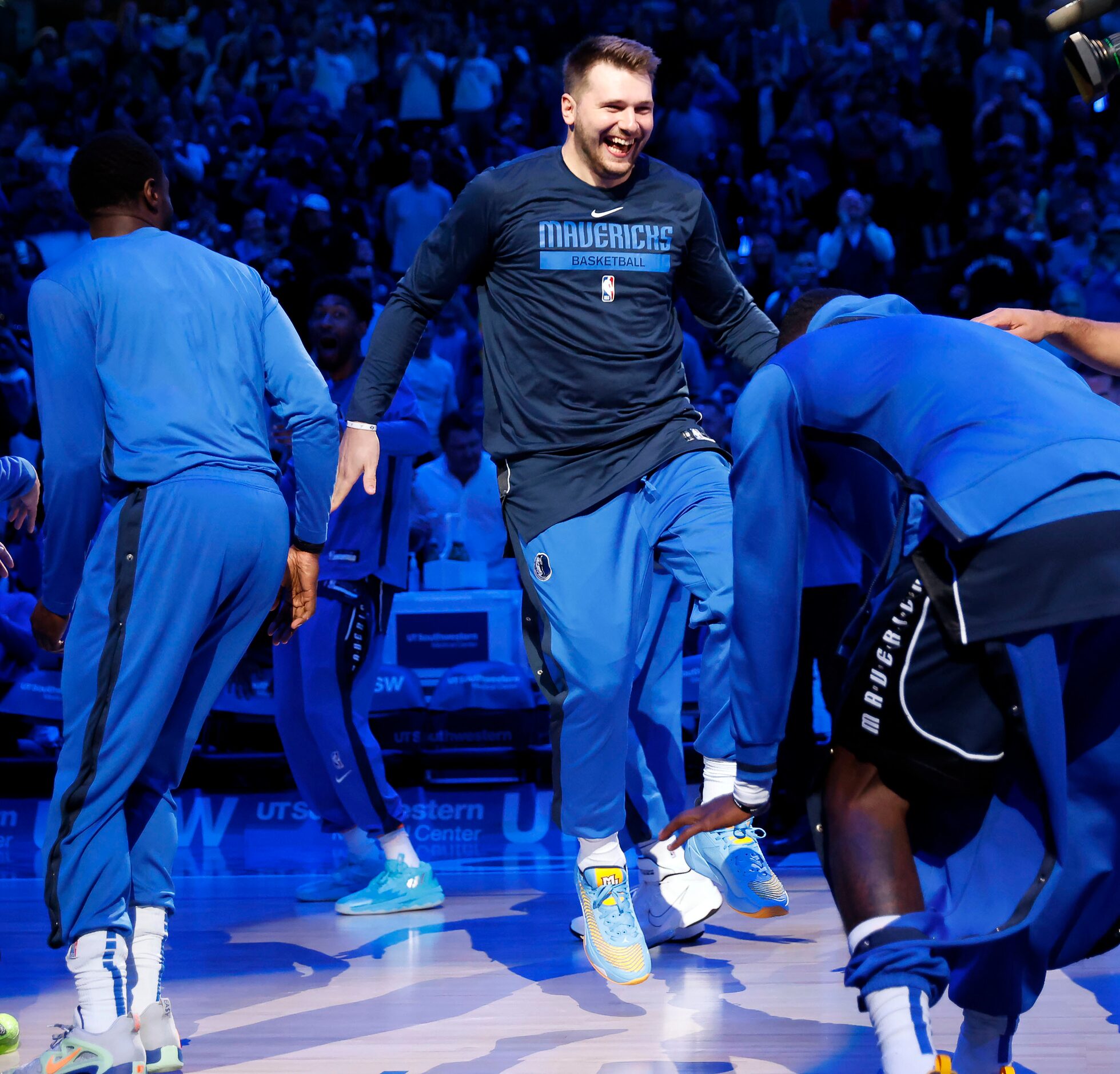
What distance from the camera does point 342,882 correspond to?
4.86 m

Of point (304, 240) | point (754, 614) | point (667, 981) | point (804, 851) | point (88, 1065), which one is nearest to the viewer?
point (754, 614)

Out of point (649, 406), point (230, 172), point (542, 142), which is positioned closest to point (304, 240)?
point (230, 172)

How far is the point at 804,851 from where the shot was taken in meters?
5.48

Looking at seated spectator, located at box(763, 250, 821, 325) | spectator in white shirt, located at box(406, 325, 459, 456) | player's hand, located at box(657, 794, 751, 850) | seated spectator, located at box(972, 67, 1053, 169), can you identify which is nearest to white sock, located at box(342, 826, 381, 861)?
player's hand, located at box(657, 794, 751, 850)

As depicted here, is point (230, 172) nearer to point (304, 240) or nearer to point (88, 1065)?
point (304, 240)

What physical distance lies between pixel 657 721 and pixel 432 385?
17.4 ft

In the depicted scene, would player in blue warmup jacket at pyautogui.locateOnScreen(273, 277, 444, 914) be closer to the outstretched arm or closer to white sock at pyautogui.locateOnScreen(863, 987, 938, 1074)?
the outstretched arm

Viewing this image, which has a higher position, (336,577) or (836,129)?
(836,129)

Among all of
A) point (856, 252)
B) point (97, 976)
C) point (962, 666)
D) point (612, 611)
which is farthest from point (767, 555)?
point (856, 252)

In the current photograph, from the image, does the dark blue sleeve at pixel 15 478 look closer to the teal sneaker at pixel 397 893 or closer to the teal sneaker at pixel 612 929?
the teal sneaker at pixel 612 929

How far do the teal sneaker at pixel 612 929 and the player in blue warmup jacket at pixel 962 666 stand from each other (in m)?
0.98

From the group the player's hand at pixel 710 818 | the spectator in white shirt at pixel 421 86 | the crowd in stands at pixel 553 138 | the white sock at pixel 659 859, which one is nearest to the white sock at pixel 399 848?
the white sock at pixel 659 859

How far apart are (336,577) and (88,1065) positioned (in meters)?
2.38

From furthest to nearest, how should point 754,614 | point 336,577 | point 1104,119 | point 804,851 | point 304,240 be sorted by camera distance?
1. point 1104,119
2. point 304,240
3. point 804,851
4. point 336,577
5. point 754,614
